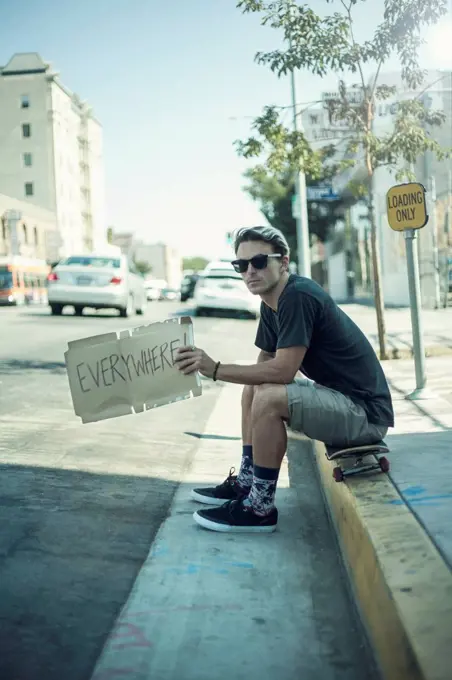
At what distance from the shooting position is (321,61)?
404 inches

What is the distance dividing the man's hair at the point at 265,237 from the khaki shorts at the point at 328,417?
0.65 metres

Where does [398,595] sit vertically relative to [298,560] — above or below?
above

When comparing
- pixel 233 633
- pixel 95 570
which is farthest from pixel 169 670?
pixel 95 570

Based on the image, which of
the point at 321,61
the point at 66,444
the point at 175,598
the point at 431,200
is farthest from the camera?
the point at 431,200

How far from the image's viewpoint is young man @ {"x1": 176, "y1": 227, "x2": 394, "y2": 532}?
12.6 feet

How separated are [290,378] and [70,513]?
1.27 meters

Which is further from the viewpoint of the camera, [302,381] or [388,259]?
[388,259]

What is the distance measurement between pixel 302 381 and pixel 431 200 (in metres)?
20.6

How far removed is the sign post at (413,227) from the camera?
7.22m

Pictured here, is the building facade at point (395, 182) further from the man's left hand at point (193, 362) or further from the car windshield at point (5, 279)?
the car windshield at point (5, 279)

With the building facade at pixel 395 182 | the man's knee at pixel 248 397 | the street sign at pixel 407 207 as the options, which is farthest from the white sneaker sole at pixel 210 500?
the building facade at pixel 395 182

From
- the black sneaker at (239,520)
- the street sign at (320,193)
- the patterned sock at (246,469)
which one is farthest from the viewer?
the street sign at (320,193)

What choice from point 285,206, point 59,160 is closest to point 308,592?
point 285,206

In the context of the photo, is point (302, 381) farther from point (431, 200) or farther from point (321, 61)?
point (431, 200)
